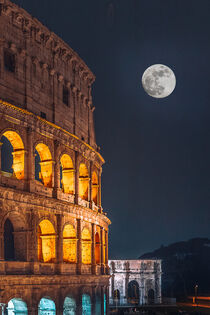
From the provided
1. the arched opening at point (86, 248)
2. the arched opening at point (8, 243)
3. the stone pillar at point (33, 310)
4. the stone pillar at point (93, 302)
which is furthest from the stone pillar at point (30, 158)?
the stone pillar at point (93, 302)

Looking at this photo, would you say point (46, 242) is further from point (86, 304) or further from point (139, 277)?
point (139, 277)

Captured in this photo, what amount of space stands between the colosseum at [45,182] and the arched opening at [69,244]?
6 centimetres

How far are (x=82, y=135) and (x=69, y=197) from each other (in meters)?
5.27

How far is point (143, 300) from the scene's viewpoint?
6788 centimetres

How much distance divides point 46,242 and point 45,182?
11.0 ft

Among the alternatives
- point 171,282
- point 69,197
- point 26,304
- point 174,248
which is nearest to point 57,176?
point 69,197

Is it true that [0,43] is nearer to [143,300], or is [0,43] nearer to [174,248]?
[143,300]

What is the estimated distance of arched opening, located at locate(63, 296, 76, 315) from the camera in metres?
30.6

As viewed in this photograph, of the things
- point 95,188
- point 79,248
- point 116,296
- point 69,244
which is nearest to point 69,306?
point 79,248

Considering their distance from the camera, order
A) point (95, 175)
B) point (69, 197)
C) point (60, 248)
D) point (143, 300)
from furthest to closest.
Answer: point (143, 300), point (95, 175), point (69, 197), point (60, 248)

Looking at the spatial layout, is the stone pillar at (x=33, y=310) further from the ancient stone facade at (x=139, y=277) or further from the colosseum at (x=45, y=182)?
the ancient stone facade at (x=139, y=277)

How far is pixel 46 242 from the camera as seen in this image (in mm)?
29734

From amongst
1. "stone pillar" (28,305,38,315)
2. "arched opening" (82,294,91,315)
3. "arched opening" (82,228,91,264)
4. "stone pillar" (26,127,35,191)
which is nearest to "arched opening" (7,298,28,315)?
"stone pillar" (28,305,38,315)

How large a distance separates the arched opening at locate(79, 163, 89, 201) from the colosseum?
0.07 meters
